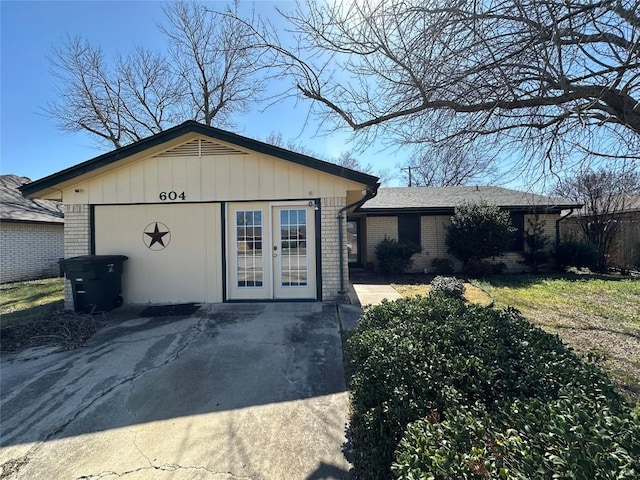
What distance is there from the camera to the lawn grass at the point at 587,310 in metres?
4.40

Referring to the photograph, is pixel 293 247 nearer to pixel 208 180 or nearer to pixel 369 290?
pixel 208 180

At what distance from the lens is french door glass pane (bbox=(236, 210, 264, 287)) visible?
23.9ft

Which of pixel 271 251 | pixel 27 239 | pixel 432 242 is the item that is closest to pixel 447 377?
pixel 271 251

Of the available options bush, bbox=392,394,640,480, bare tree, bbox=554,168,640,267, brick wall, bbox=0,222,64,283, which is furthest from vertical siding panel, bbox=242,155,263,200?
bare tree, bbox=554,168,640,267

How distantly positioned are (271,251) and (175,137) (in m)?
3.40

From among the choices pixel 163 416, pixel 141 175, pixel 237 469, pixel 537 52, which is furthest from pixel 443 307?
pixel 141 175

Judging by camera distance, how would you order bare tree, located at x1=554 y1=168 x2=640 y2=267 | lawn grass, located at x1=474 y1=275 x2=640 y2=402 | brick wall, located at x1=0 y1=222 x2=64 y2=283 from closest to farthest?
lawn grass, located at x1=474 y1=275 x2=640 y2=402
brick wall, located at x1=0 y1=222 x2=64 y2=283
bare tree, located at x1=554 y1=168 x2=640 y2=267

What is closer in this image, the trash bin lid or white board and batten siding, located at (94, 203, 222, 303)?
the trash bin lid

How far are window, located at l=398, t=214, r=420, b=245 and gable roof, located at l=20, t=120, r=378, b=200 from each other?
702 cm

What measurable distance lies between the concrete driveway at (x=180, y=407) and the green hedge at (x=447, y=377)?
60 centimetres

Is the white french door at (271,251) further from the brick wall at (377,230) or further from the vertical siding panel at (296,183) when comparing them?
the brick wall at (377,230)

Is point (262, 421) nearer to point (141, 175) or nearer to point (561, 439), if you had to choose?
point (561, 439)

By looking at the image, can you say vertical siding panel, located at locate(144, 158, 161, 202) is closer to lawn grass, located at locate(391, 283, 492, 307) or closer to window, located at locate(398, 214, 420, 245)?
lawn grass, located at locate(391, 283, 492, 307)

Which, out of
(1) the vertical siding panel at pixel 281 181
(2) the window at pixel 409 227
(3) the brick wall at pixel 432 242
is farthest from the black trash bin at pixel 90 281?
(3) the brick wall at pixel 432 242
